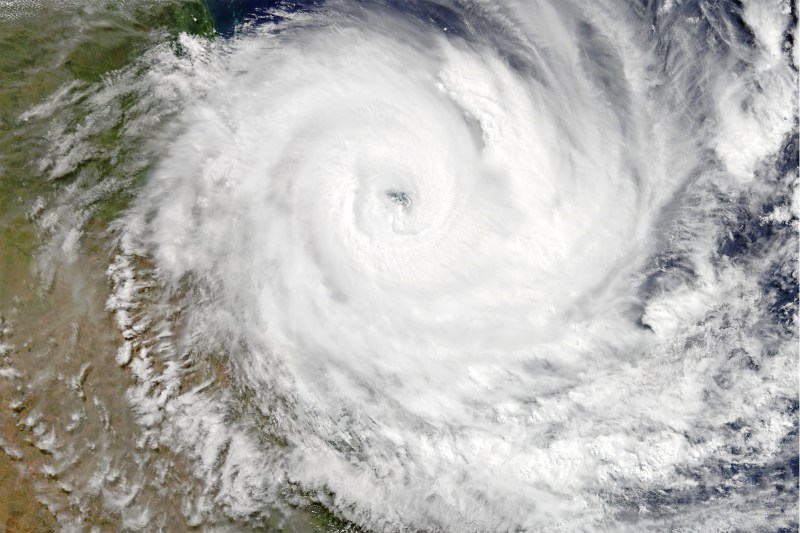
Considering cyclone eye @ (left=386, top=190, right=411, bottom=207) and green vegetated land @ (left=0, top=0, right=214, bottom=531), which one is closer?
green vegetated land @ (left=0, top=0, right=214, bottom=531)

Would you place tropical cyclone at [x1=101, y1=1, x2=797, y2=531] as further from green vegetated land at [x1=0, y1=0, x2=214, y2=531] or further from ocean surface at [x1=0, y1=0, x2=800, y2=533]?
green vegetated land at [x1=0, y1=0, x2=214, y2=531]

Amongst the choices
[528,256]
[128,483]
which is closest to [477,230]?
[528,256]

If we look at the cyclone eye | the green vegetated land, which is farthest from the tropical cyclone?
the green vegetated land

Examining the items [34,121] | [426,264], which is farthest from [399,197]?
[34,121]

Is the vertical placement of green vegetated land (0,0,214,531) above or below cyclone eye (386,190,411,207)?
below

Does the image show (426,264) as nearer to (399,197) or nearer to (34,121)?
(399,197)

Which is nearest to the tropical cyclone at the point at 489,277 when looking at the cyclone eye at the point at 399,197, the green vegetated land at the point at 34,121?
the cyclone eye at the point at 399,197
